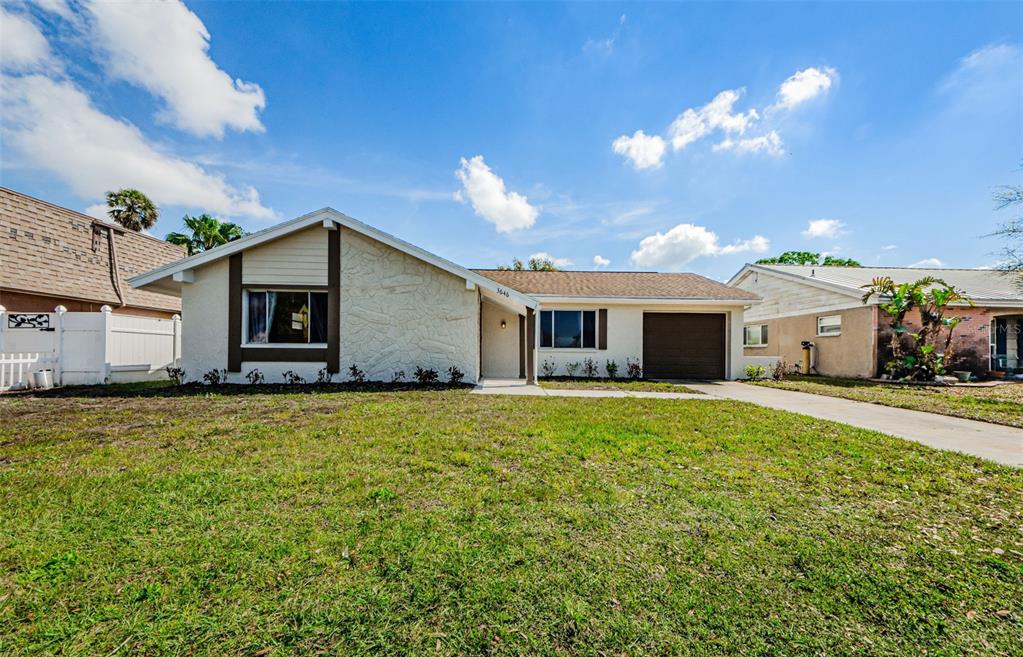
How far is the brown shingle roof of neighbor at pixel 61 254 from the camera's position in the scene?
39.1ft

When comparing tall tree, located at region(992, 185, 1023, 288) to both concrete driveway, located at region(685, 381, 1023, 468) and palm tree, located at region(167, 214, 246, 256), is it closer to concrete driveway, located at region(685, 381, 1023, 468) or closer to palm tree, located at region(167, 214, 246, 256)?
concrete driveway, located at region(685, 381, 1023, 468)

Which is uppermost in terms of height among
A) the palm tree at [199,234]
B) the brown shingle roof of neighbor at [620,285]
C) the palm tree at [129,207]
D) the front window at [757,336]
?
the palm tree at [129,207]

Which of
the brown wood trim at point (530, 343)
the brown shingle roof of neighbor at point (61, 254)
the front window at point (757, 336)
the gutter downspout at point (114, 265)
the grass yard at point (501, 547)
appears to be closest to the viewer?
the grass yard at point (501, 547)

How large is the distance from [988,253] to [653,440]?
634 inches

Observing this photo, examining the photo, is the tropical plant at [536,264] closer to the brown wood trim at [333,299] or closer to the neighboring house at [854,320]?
the neighboring house at [854,320]

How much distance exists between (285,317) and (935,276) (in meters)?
27.2

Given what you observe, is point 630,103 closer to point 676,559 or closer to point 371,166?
point 371,166

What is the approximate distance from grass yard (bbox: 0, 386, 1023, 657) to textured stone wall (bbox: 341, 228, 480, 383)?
5636 millimetres

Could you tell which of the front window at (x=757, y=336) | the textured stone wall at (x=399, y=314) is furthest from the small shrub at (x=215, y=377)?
the front window at (x=757, y=336)

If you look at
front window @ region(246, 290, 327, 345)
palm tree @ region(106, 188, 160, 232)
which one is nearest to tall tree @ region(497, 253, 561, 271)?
palm tree @ region(106, 188, 160, 232)

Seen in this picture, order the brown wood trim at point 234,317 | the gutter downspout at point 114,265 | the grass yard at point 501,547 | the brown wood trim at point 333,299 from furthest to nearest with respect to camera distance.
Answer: the gutter downspout at point 114,265, the brown wood trim at point 333,299, the brown wood trim at point 234,317, the grass yard at point 501,547

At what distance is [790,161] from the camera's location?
1303 cm

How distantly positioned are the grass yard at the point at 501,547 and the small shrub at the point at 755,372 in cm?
928

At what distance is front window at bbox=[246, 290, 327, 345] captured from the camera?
1080 centimetres
